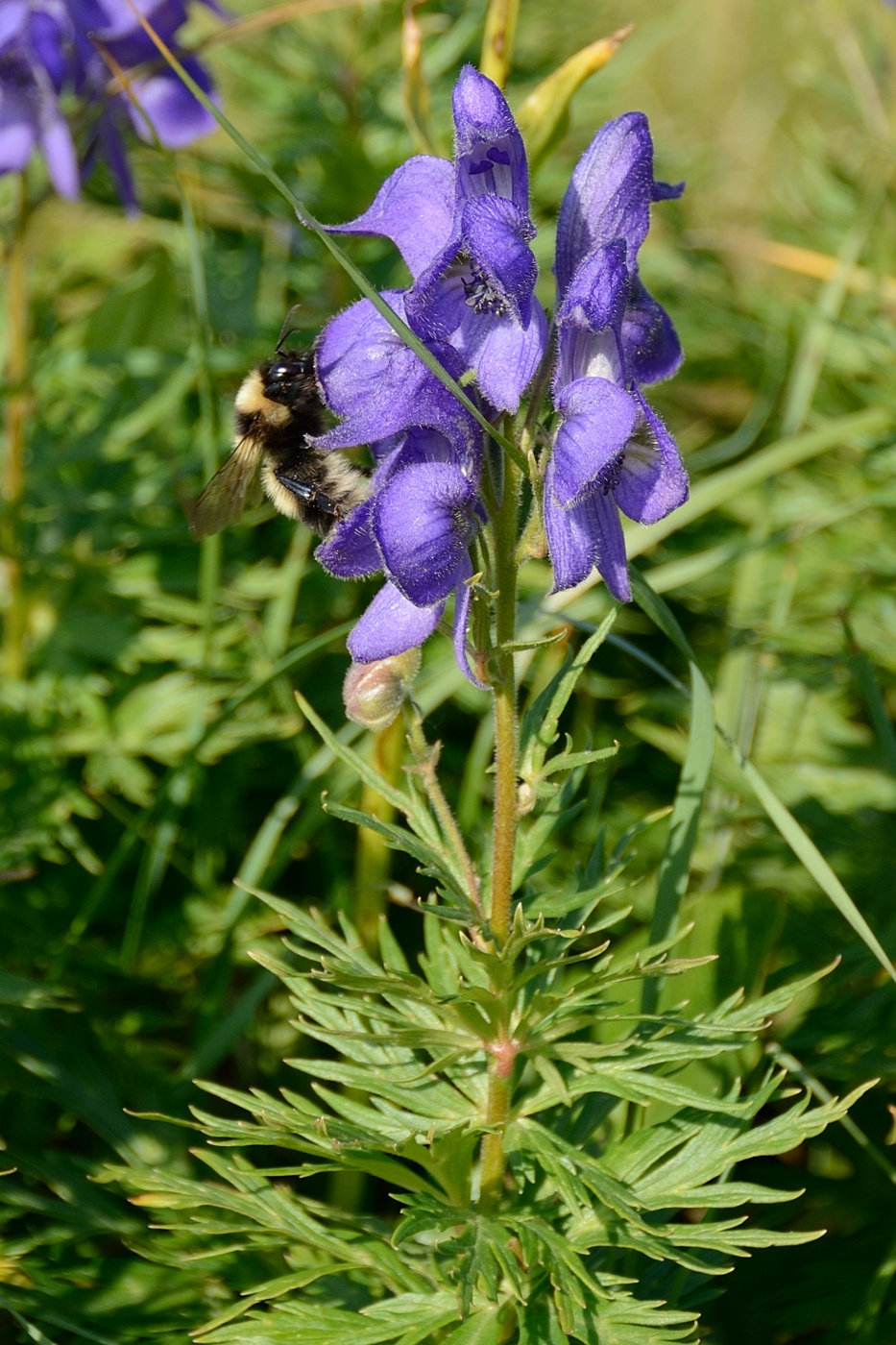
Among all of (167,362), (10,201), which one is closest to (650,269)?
(167,362)

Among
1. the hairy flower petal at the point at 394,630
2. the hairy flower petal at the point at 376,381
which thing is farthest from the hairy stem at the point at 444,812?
the hairy flower petal at the point at 376,381

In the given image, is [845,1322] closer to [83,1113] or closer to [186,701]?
[83,1113]

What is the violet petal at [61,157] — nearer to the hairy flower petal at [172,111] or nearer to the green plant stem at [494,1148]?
the hairy flower petal at [172,111]

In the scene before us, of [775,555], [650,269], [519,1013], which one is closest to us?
[519,1013]

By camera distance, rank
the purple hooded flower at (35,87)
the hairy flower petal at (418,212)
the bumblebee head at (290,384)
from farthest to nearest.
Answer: the purple hooded flower at (35,87), the bumblebee head at (290,384), the hairy flower petal at (418,212)

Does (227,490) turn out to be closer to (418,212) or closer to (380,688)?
(380,688)

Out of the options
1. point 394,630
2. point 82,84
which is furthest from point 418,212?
point 82,84

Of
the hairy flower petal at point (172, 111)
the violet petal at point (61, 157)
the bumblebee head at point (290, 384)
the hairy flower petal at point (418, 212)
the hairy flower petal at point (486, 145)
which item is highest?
the hairy flower petal at point (172, 111)

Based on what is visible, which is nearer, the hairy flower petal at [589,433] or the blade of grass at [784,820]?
the hairy flower petal at [589,433]
